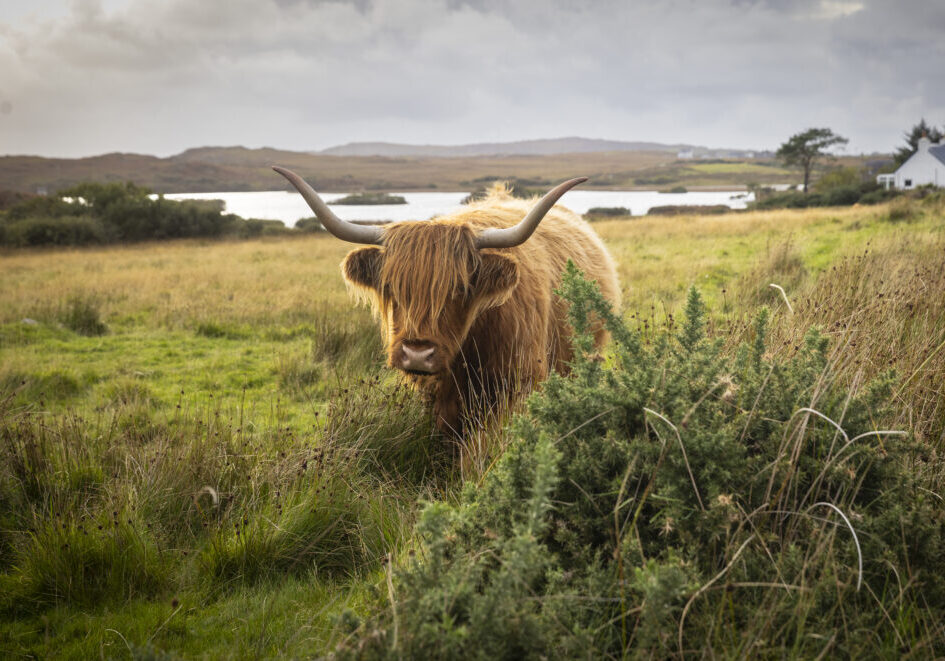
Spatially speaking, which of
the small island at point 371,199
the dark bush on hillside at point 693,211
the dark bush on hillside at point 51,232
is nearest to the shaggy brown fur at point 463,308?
the dark bush on hillside at point 693,211

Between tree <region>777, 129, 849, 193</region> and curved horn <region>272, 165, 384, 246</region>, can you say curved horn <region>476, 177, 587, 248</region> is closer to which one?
curved horn <region>272, 165, 384, 246</region>

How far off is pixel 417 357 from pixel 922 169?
64299mm

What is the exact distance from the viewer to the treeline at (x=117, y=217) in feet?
96.3

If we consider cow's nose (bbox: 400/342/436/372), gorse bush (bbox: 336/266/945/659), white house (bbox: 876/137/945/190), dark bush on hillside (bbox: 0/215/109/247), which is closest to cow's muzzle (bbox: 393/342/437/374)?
cow's nose (bbox: 400/342/436/372)

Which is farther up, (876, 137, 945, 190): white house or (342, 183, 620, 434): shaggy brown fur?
(876, 137, 945, 190): white house

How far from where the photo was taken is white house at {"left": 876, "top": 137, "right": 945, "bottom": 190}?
4694 cm

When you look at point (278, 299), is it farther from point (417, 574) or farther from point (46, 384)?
point (417, 574)

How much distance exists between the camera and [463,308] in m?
3.60

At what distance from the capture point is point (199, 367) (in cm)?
755

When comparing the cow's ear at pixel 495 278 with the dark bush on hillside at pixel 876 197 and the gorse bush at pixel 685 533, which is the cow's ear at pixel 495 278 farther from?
the dark bush on hillside at pixel 876 197

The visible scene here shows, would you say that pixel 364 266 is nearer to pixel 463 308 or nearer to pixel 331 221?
pixel 331 221

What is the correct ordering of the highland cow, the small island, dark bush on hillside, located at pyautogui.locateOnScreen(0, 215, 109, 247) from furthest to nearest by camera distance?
the small island, dark bush on hillside, located at pyautogui.locateOnScreen(0, 215, 109, 247), the highland cow

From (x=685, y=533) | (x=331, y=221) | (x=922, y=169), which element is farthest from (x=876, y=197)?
(x=685, y=533)

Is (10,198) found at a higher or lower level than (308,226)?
higher
